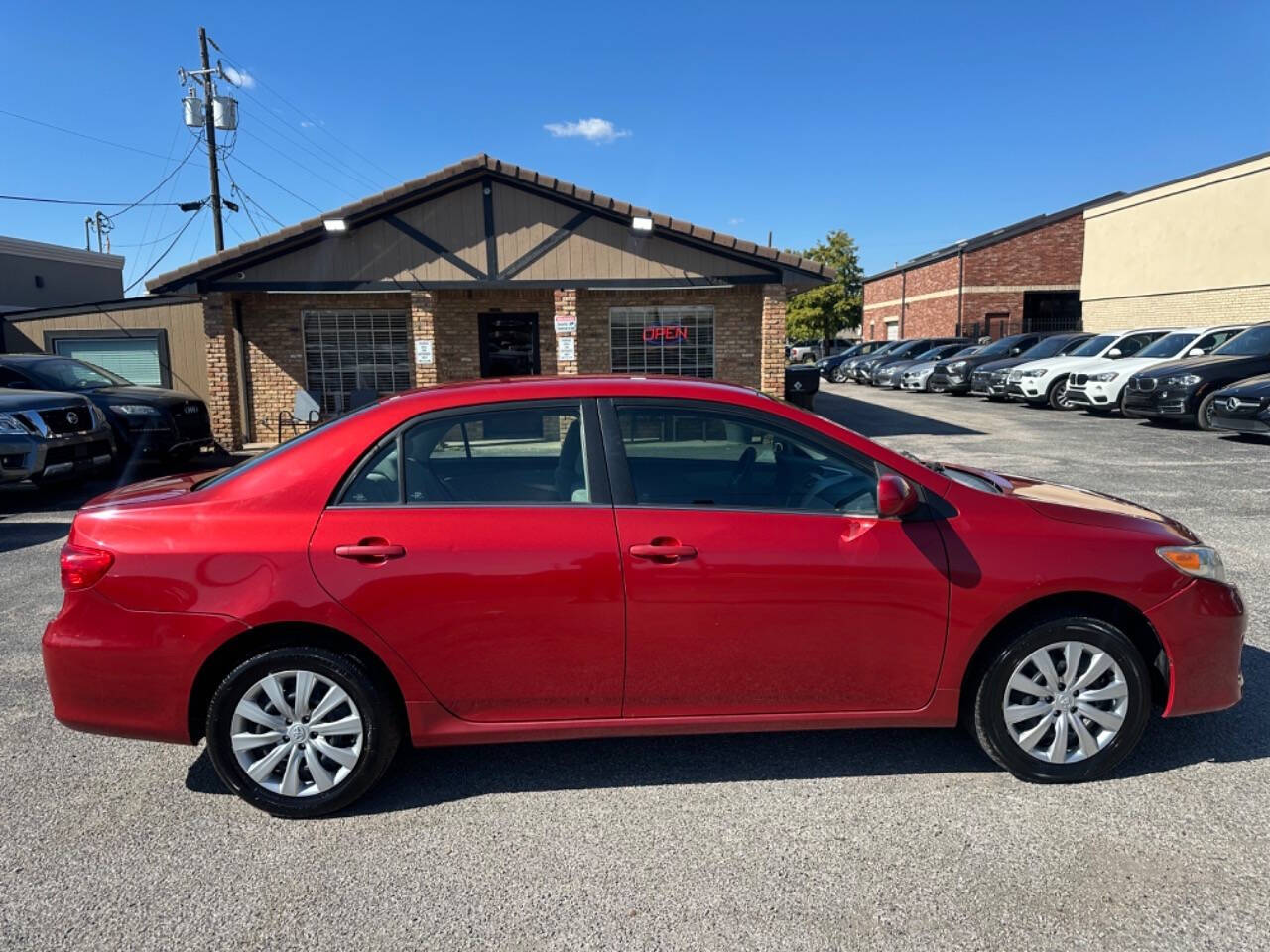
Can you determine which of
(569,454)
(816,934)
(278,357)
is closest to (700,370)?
(278,357)

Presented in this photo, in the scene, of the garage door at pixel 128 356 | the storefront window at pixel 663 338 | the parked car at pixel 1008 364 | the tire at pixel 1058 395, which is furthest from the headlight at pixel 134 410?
the parked car at pixel 1008 364

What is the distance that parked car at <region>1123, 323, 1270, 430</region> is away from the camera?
46.2ft

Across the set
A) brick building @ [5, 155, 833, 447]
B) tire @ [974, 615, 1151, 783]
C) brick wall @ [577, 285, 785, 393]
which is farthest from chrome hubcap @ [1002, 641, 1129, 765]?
brick wall @ [577, 285, 785, 393]

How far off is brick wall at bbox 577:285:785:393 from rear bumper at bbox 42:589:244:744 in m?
12.3

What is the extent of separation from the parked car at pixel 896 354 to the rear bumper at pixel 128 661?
95.1ft

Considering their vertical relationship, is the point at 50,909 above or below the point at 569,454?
below

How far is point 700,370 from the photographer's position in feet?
50.5

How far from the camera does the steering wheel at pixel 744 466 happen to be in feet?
11.7

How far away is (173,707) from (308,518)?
0.86 meters

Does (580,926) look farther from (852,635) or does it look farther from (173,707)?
(173,707)

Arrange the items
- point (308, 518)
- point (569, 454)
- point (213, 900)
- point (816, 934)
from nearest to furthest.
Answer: point (816, 934)
point (213, 900)
point (308, 518)
point (569, 454)

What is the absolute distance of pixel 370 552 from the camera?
3.07 meters

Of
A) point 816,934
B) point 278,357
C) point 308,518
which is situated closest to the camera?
point 816,934

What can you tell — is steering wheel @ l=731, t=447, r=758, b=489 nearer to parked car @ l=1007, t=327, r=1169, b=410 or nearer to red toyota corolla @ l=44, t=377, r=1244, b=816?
red toyota corolla @ l=44, t=377, r=1244, b=816
